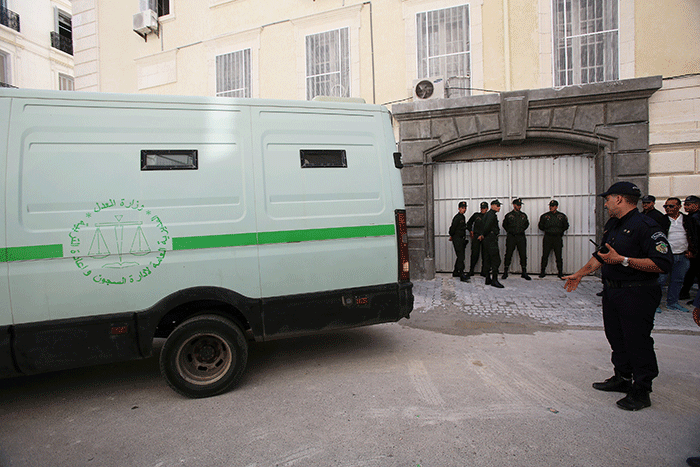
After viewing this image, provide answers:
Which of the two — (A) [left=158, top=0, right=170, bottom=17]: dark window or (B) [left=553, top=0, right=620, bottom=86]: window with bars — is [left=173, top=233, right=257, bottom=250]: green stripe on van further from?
(A) [left=158, top=0, right=170, bottom=17]: dark window

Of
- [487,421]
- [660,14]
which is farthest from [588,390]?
[660,14]

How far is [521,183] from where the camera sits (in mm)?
8977

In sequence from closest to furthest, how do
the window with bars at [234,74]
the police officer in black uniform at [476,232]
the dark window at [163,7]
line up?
1. the police officer in black uniform at [476,232]
2. the window with bars at [234,74]
3. the dark window at [163,7]

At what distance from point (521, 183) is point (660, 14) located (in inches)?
156

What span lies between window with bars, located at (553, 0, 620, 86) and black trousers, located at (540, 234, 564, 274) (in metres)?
3.23

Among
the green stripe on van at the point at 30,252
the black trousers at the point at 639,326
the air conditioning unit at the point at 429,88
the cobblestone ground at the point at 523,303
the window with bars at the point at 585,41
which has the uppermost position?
the window with bars at the point at 585,41

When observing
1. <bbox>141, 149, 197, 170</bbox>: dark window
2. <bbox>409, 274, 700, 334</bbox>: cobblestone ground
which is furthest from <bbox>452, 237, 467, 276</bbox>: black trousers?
<bbox>141, 149, 197, 170</bbox>: dark window

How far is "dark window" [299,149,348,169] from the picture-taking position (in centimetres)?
387

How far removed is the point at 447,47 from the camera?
358 inches

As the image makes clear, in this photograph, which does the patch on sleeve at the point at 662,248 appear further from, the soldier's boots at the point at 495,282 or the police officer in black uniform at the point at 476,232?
the police officer in black uniform at the point at 476,232

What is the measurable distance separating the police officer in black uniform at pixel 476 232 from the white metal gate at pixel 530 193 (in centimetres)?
51

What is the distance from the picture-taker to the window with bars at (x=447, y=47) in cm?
899

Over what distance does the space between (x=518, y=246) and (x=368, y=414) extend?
6524 mm

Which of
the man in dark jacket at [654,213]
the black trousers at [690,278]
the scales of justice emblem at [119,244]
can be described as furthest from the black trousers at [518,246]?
the scales of justice emblem at [119,244]
